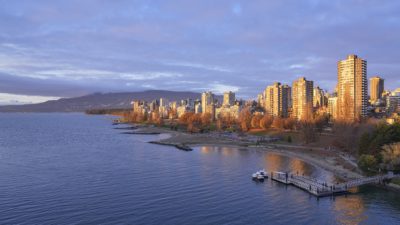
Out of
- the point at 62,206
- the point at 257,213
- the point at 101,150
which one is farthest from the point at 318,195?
the point at 101,150

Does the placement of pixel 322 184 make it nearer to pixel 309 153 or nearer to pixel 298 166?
pixel 298 166

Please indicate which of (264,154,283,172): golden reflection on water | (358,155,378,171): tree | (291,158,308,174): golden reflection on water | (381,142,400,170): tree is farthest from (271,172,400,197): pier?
(264,154,283,172): golden reflection on water

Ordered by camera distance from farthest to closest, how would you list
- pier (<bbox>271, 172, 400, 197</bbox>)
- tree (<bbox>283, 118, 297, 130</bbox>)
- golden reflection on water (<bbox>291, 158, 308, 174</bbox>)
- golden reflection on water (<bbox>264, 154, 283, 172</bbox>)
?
tree (<bbox>283, 118, 297, 130</bbox>) → golden reflection on water (<bbox>264, 154, 283, 172</bbox>) → golden reflection on water (<bbox>291, 158, 308, 174</bbox>) → pier (<bbox>271, 172, 400, 197</bbox>)

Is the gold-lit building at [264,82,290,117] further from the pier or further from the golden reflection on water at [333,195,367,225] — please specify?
the golden reflection on water at [333,195,367,225]

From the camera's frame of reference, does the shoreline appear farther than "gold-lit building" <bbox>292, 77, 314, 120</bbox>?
No

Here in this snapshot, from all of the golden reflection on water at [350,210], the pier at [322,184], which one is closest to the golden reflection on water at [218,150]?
the pier at [322,184]

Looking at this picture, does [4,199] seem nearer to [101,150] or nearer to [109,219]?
[109,219]

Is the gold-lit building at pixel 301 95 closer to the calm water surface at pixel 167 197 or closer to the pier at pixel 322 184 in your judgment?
the calm water surface at pixel 167 197

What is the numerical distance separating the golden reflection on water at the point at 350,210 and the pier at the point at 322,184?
133 cm

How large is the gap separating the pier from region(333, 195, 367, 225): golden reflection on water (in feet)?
4.36

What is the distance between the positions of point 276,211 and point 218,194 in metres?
5.61

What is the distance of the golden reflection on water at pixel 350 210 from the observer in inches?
1019

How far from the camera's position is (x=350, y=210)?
28.0 metres

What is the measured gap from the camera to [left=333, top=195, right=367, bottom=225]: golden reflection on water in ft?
84.9
